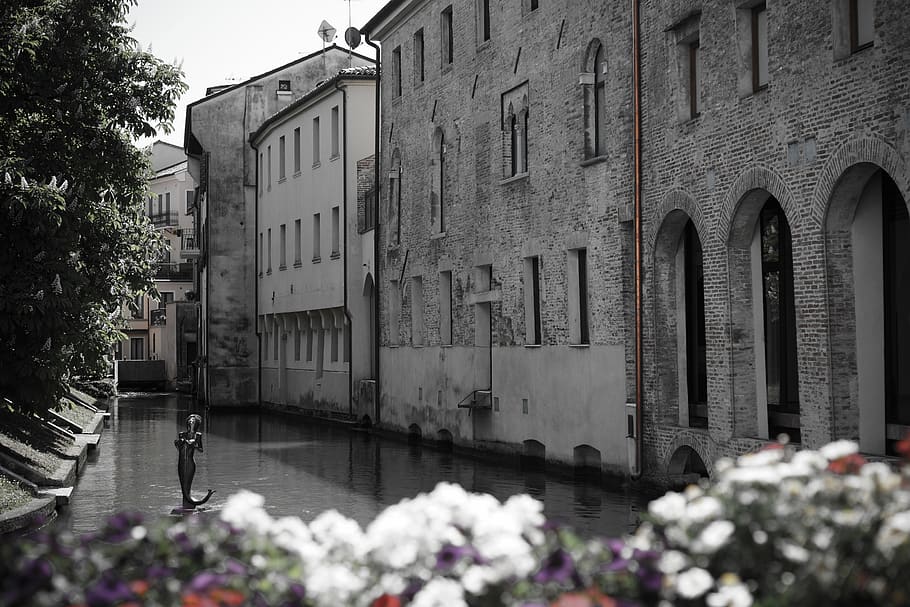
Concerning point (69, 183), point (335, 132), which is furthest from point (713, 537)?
point (335, 132)

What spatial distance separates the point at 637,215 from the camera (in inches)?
720

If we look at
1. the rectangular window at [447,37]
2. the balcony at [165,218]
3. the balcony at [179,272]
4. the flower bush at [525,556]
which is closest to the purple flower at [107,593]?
the flower bush at [525,556]

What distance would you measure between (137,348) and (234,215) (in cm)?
3552

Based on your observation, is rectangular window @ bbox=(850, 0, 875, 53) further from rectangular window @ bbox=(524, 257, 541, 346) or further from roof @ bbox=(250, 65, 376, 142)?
roof @ bbox=(250, 65, 376, 142)

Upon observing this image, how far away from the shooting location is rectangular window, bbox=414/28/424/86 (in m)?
29.3

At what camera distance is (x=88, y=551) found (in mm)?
4125

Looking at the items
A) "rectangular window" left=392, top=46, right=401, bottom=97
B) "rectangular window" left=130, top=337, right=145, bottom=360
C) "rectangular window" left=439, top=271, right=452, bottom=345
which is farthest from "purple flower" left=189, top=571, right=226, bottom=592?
"rectangular window" left=130, top=337, right=145, bottom=360

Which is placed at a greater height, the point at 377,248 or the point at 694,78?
the point at 694,78

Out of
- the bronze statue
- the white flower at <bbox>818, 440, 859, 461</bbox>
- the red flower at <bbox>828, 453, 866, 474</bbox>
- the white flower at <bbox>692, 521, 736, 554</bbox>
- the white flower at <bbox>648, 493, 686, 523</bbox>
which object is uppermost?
the white flower at <bbox>818, 440, 859, 461</bbox>

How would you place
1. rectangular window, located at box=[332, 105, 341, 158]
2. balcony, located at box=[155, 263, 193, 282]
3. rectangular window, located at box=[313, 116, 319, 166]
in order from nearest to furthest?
rectangular window, located at box=[332, 105, 341, 158]
rectangular window, located at box=[313, 116, 319, 166]
balcony, located at box=[155, 263, 193, 282]

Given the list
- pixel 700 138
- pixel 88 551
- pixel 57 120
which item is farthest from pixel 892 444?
pixel 57 120

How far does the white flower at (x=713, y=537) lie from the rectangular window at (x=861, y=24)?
10.2m

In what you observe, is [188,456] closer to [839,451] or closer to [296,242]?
[839,451]

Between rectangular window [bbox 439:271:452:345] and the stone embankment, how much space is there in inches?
309
